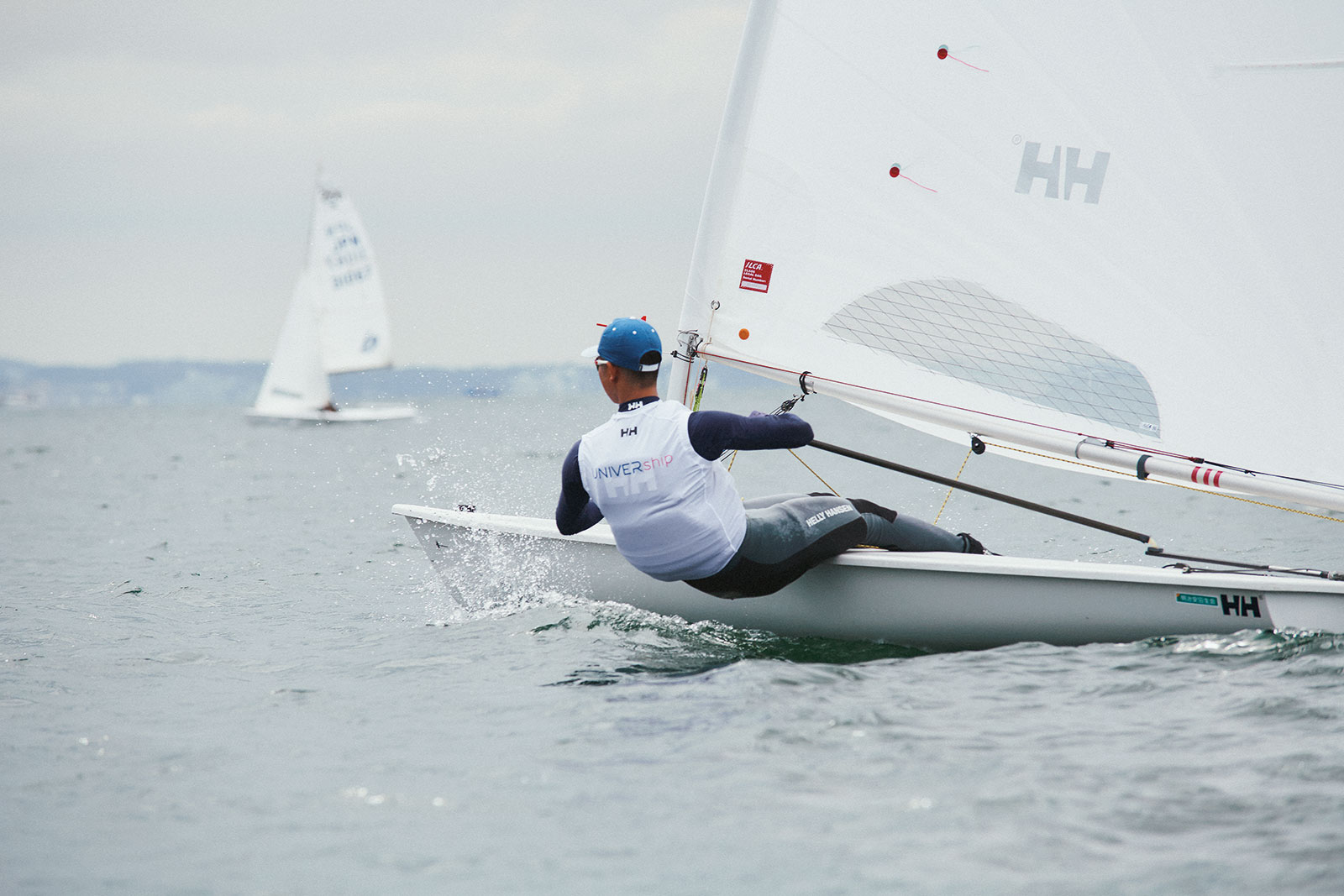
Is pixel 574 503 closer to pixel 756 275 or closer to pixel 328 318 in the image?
pixel 756 275

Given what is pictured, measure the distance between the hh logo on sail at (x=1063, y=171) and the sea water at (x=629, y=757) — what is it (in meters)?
1.37

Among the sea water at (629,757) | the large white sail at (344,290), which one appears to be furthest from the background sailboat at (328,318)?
the sea water at (629,757)

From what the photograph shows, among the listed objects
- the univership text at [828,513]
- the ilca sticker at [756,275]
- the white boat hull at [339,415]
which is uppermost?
the ilca sticker at [756,275]

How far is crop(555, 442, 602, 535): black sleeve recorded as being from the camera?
3.46 metres

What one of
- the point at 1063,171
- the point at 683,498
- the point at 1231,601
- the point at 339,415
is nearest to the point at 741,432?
the point at 683,498

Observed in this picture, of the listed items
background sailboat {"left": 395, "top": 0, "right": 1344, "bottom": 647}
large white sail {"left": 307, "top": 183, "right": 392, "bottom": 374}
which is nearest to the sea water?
background sailboat {"left": 395, "top": 0, "right": 1344, "bottom": 647}

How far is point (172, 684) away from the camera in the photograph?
383 cm

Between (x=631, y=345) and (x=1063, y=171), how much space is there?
1427 mm

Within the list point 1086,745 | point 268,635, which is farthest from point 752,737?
point 268,635

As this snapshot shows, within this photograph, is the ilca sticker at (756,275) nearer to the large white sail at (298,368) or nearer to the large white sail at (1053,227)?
the large white sail at (1053,227)

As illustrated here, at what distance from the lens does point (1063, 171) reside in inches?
139

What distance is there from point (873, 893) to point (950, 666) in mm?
1456

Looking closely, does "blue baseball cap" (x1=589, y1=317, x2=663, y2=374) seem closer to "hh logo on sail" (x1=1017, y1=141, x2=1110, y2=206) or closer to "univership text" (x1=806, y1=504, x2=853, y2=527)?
"univership text" (x1=806, y1=504, x2=853, y2=527)

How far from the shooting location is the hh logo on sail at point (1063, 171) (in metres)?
3.48
